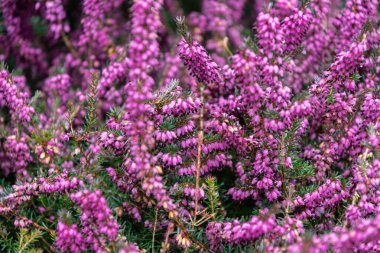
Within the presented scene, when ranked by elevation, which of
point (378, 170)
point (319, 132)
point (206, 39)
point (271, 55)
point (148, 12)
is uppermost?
point (148, 12)

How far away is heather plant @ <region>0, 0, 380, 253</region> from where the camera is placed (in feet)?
6.89

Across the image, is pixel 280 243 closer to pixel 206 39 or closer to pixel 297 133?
pixel 297 133

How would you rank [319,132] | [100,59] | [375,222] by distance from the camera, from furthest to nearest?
[100,59] < [319,132] < [375,222]

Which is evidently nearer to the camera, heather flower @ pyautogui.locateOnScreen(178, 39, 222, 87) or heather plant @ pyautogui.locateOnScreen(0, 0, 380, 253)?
heather plant @ pyautogui.locateOnScreen(0, 0, 380, 253)

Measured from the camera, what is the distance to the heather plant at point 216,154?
2.10m

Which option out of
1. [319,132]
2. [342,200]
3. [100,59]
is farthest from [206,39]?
[342,200]

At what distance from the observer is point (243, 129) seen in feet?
8.82

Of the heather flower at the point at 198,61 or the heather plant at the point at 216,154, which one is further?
the heather flower at the point at 198,61

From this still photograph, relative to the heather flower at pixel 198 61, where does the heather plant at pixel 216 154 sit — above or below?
below

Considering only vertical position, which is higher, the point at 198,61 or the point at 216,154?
the point at 198,61

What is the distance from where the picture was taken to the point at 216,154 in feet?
8.70

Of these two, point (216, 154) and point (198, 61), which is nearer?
point (198, 61)

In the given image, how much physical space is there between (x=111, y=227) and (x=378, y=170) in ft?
3.84

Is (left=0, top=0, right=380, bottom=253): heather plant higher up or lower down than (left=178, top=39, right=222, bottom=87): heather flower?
lower down
